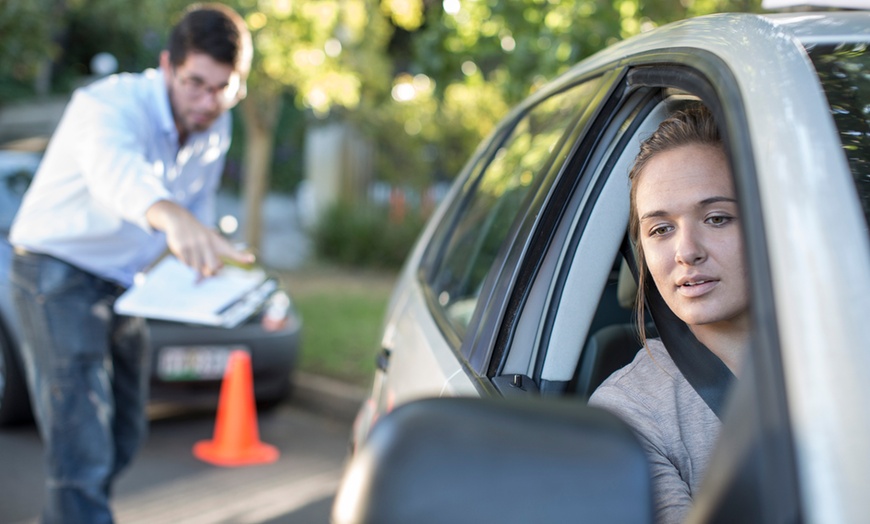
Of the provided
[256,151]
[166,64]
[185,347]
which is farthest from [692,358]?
[256,151]

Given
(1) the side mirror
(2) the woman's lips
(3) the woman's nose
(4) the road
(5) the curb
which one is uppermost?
(3) the woman's nose

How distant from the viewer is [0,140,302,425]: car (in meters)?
5.23

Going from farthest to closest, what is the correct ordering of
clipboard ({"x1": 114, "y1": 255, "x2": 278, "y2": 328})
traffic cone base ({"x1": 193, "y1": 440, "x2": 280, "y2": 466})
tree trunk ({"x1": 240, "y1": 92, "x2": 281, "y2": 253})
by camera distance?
tree trunk ({"x1": 240, "y1": 92, "x2": 281, "y2": 253})
traffic cone base ({"x1": 193, "y1": 440, "x2": 280, "y2": 466})
clipboard ({"x1": 114, "y1": 255, "x2": 278, "y2": 328})

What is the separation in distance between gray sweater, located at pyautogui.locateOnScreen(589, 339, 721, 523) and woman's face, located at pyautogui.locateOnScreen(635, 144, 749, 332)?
0.14 m

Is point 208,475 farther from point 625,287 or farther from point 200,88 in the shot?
point 625,287

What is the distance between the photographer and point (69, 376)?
2998 millimetres

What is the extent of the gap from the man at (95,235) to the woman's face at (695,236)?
1.51m

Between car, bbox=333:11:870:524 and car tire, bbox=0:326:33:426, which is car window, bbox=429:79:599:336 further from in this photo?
car tire, bbox=0:326:33:426

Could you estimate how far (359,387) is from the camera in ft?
20.6

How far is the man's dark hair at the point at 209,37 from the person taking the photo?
313 centimetres

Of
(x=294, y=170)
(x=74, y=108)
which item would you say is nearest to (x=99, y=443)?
(x=74, y=108)

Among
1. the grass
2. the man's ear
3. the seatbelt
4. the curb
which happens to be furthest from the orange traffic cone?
the seatbelt

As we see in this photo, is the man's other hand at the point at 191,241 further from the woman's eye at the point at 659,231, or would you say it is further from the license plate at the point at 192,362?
the license plate at the point at 192,362

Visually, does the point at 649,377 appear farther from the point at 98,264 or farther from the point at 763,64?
the point at 98,264
